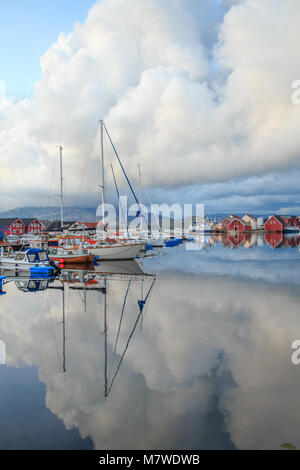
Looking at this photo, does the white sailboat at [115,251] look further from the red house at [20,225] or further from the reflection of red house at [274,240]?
the red house at [20,225]

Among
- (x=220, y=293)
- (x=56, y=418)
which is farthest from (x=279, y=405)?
(x=220, y=293)

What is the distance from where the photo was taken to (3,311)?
17.1 meters

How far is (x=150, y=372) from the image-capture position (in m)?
9.46

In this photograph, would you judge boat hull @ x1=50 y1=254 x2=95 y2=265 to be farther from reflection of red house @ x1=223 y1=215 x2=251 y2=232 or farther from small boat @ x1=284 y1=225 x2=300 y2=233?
small boat @ x1=284 y1=225 x2=300 y2=233

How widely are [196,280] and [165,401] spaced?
18.0 meters

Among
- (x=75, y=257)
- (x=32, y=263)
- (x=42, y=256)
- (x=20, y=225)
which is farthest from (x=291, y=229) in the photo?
(x=32, y=263)

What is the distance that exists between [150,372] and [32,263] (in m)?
22.5

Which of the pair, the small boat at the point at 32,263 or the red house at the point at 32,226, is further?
the red house at the point at 32,226

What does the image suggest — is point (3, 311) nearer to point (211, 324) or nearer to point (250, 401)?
point (211, 324)

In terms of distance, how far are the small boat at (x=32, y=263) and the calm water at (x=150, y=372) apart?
857 centimetres

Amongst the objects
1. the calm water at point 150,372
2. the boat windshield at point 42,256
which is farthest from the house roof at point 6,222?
the calm water at point 150,372

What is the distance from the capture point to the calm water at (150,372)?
654 centimetres

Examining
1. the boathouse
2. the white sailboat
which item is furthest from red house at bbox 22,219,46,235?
the boathouse

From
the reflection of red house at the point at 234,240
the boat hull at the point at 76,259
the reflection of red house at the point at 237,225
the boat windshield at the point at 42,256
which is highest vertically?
the reflection of red house at the point at 237,225
